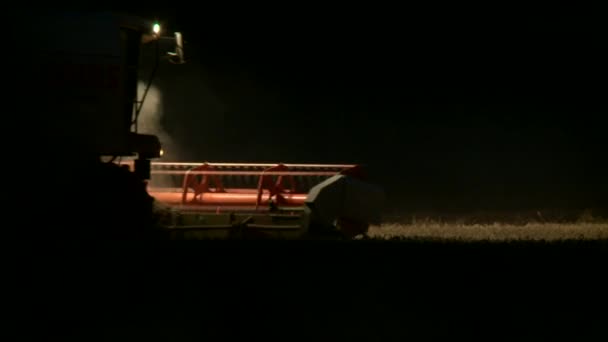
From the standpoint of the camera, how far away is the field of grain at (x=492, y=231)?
12.9 metres

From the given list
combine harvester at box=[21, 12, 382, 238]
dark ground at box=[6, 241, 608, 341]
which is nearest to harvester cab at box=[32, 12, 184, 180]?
combine harvester at box=[21, 12, 382, 238]

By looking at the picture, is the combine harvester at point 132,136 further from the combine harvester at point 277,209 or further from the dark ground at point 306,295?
the dark ground at point 306,295

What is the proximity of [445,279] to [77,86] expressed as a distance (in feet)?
15.4

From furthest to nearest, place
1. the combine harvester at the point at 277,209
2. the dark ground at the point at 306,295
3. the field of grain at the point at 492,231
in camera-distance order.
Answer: the field of grain at the point at 492,231
the combine harvester at the point at 277,209
the dark ground at the point at 306,295

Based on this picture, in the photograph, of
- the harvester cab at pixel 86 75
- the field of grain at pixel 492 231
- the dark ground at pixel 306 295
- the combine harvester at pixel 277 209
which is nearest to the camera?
the dark ground at pixel 306 295

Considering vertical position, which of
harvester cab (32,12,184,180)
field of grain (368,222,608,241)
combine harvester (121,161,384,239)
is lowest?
field of grain (368,222,608,241)

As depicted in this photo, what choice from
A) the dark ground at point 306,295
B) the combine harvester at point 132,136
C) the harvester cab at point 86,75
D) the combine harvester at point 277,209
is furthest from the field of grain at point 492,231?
the dark ground at point 306,295

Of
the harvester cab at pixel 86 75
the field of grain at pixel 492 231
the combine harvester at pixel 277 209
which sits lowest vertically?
the field of grain at pixel 492 231

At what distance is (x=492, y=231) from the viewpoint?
548 inches

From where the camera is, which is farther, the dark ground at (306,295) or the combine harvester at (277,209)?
the combine harvester at (277,209)

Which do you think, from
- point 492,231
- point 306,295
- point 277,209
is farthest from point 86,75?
point 492,231

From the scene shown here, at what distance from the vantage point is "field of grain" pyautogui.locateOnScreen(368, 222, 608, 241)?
42.2ft

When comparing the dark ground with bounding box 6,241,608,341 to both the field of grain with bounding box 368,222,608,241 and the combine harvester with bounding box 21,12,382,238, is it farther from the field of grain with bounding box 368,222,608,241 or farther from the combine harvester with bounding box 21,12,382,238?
the field of grain with bounding box 368,222,608,241

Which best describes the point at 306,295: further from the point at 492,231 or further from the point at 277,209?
the point at 492,231
